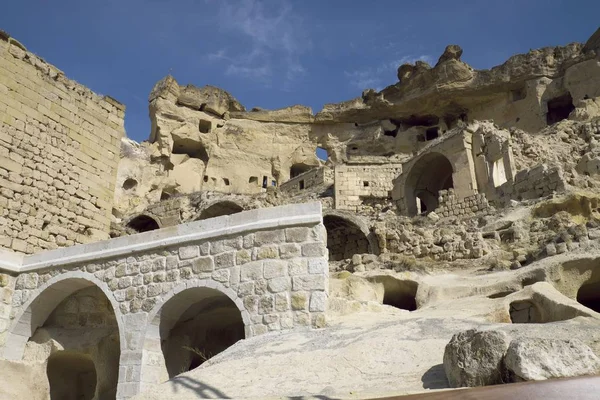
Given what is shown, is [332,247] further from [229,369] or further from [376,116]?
[376,116]

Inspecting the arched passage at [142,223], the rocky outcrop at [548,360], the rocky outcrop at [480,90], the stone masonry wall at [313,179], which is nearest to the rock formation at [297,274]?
the rocky outcrop at [548,360]

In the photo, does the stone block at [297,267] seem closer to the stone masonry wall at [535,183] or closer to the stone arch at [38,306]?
the stone arch at [38,306]

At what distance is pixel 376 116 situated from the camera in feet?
102

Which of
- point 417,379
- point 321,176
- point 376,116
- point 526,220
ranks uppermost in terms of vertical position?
point 376,116

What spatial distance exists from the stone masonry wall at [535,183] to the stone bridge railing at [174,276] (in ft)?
29.0

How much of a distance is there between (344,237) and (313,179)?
26.2 ft

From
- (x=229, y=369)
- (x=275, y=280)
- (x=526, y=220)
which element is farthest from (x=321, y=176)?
(x=229, y=369)

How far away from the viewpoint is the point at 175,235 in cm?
808

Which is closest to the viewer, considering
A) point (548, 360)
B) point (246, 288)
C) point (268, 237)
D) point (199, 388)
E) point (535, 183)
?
point (548, 360)

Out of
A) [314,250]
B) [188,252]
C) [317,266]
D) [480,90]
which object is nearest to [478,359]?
[317,266]

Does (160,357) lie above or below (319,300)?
below

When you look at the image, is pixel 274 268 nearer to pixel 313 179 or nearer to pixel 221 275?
pixel 221 275

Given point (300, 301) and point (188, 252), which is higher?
point (188, 252)

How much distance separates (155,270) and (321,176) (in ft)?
52.8
